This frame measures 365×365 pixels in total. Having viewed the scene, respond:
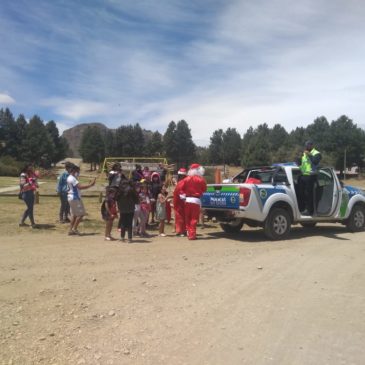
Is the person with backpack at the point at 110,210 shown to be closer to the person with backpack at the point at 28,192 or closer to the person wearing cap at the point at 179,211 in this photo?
Result: the person wearing cap at the point at 179,211

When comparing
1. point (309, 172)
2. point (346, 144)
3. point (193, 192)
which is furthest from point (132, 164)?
point (346, 144)

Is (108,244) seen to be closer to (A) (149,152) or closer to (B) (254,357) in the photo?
(B) (254,357)

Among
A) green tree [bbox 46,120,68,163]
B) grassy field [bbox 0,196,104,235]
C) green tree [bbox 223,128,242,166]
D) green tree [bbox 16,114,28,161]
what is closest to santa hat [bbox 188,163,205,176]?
grassy field [bbox 0,196,104,235]

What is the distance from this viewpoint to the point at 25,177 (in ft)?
36.5

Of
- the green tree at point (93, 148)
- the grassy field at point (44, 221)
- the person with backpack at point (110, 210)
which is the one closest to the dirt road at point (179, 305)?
the person with backpack at point (110, 210)

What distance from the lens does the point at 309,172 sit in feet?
35.2

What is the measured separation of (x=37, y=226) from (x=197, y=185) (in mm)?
4283

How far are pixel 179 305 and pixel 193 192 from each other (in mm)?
5185

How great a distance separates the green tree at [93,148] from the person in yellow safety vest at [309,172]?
81292 mm

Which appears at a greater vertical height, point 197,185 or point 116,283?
point 197,185

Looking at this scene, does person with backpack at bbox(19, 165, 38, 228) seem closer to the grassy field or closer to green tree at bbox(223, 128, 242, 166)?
the grassy field

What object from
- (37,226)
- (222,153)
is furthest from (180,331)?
(222,153)

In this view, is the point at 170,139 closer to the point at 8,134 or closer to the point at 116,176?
the point at 8,134

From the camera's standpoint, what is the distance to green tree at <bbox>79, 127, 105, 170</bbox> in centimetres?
9031
